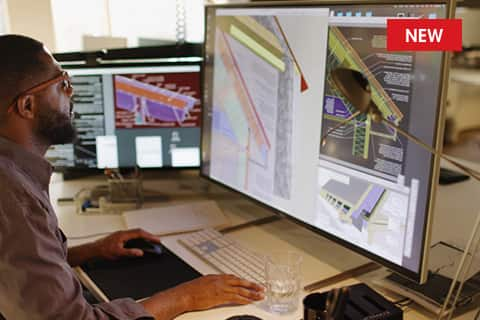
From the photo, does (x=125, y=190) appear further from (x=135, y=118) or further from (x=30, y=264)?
(x=30, y=264)

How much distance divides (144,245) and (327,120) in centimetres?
57

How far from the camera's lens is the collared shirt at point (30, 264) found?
0.94 m

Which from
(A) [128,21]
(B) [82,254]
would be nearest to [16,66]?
(B) [82,254]

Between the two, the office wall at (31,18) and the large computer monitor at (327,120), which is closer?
the large computer monitor at (327,120)

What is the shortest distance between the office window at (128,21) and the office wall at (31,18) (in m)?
0.03

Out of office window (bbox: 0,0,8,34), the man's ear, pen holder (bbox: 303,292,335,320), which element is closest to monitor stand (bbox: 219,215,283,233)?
pen holder (bbox: 303,292,335,320)

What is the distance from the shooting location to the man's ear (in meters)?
1.07

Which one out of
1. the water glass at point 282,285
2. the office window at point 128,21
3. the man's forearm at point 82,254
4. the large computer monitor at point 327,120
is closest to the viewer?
the large computer monitor at point 327,120

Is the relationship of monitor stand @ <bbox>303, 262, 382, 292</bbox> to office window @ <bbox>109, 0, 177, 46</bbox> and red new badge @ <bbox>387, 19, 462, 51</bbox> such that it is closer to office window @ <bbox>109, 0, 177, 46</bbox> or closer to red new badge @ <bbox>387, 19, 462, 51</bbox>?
red new badge @ <bbox>387, 19, 462, 51</bbox>

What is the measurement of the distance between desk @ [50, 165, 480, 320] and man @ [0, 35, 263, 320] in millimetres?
54

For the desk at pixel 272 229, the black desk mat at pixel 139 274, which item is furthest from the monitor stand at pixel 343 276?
the black desk mat at pixel 139 274

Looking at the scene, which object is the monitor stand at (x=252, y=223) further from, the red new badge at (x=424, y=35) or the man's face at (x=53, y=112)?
the red new badge at (x=424, y=35)

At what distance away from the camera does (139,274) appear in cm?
131

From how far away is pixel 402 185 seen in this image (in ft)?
3.55
